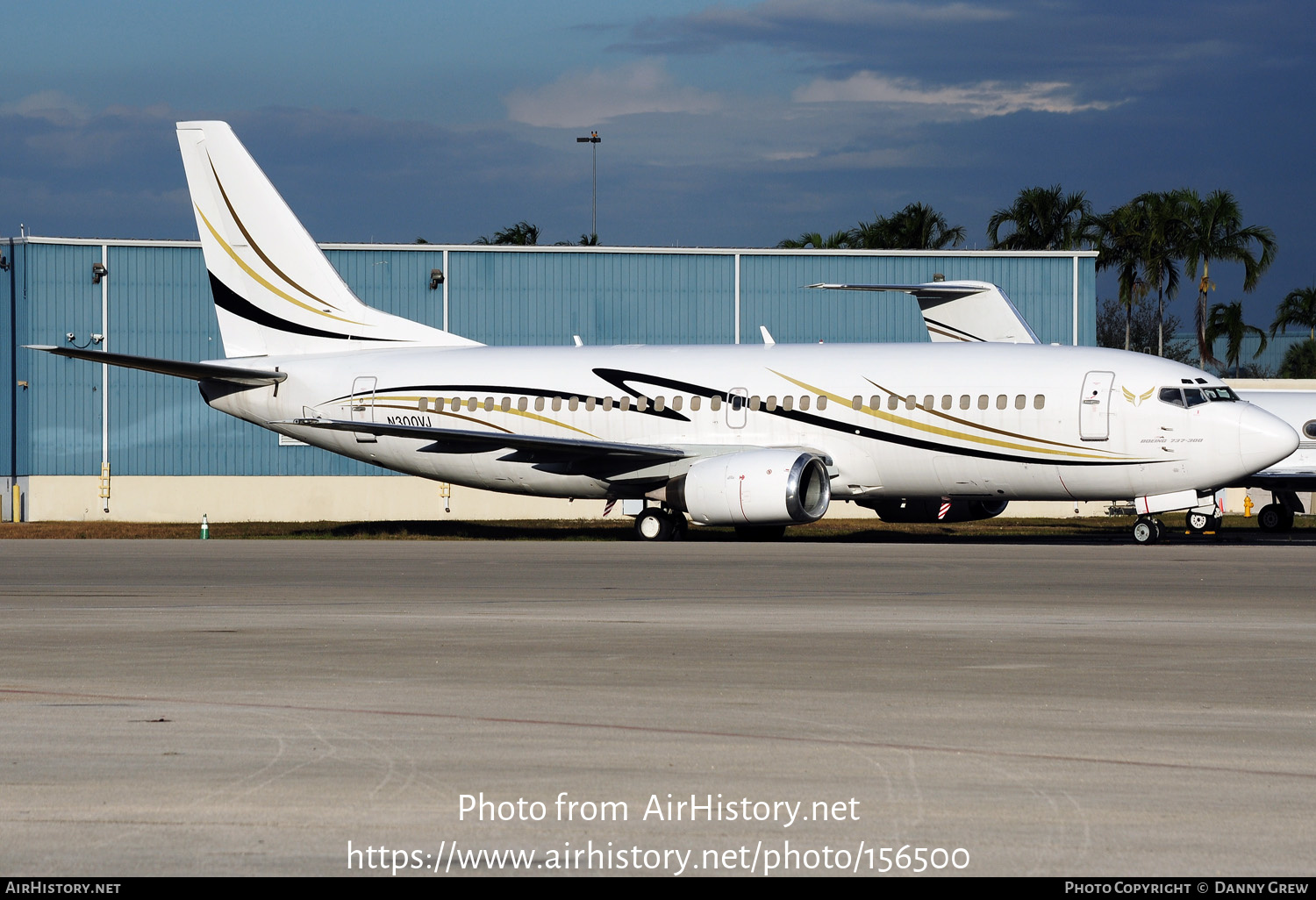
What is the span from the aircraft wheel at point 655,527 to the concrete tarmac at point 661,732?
12534 millimetres

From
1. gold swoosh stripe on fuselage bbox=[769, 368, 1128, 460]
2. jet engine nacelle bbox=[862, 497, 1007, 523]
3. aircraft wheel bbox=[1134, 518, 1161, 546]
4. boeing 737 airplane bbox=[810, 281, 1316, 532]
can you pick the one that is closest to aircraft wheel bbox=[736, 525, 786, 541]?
jet engine nacelle bbox=[862, 497, 1007, 523]

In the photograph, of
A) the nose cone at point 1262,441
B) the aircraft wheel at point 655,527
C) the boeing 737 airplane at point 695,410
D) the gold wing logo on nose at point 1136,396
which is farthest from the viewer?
the aircraft wheel at point 655,527

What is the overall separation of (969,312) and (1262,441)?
35.1 ft

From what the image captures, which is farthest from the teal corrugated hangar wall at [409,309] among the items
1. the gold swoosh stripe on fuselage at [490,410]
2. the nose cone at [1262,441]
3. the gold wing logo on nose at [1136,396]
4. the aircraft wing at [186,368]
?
the nose cone at [1262,441]

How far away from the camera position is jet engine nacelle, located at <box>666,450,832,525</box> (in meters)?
27.1

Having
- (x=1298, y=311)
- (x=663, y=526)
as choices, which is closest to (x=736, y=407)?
(x=663, y=526)

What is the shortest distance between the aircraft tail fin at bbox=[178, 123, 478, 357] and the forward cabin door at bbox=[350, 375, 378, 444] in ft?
4.71

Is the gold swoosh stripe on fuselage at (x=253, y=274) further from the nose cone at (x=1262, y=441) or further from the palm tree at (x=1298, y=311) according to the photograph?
the palm tree at (x=1298, y=311)

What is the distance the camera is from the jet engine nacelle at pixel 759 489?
2714 cm

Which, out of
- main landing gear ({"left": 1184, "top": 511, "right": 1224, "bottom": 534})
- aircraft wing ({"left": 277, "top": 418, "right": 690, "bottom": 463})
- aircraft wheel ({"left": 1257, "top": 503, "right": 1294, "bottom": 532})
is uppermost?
aircraft wing ({"left": 277, "top": 418, "right": 690, "bottom": 463})

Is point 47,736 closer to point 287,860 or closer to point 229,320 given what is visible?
point 287,860

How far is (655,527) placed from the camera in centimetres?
3016

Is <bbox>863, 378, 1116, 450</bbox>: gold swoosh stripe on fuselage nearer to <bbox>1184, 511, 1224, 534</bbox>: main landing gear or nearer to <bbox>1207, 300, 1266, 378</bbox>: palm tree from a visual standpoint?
<bbox>1184, 511, 1224, 534</bbox>: main landing gear

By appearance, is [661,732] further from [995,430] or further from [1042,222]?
[1042,222]
